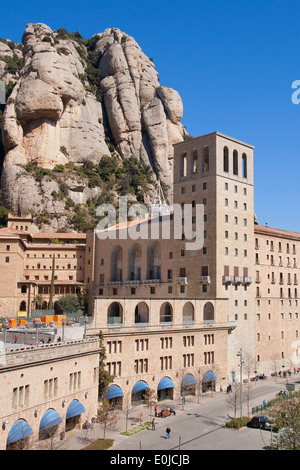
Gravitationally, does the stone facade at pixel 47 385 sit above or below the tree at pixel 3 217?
below

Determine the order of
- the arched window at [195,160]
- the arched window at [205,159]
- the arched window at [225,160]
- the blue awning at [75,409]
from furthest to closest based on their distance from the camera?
the arched window at [195,160] → the arched window at [205,159] → the arched window at [225,160] → the blue awning at [75,409]

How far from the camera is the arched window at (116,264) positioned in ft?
247

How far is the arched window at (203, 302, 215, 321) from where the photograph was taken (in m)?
53.2

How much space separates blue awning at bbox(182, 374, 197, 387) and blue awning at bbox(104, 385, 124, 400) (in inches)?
328

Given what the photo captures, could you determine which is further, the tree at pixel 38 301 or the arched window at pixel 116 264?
the tree at pixel 38 301

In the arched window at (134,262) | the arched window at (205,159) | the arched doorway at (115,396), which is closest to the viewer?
the arched doorway at (115,396)

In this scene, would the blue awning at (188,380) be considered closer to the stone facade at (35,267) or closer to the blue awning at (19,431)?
the blue awning at (19,431)

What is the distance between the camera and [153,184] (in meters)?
127

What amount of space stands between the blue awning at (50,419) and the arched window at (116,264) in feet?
151

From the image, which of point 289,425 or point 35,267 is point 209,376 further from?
point 35,267

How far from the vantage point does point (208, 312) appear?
54125 millimetres

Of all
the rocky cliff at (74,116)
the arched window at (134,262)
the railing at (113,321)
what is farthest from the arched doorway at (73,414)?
the rocky cliff at (74,116)

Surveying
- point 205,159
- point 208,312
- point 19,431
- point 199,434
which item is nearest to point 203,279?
point 208,312

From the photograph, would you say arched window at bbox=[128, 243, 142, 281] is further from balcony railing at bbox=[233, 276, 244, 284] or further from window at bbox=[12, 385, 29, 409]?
window at bbox=[12, 385, 29, 409]
